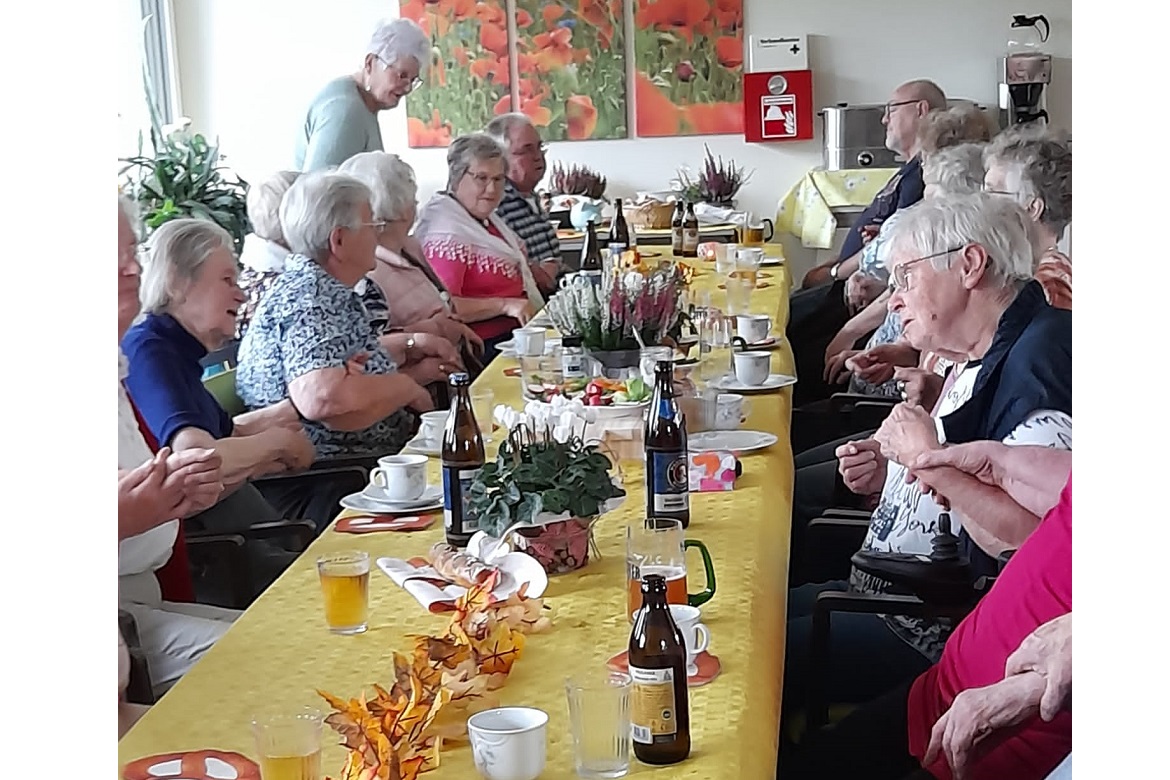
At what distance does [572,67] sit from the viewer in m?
6.72

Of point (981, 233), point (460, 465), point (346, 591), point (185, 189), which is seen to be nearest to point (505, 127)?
point (185, 189)

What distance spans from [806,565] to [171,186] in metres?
3.06

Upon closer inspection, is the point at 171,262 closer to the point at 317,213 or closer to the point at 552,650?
the point at 317,213

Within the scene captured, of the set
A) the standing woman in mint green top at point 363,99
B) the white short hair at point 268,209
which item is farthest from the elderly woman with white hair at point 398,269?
the standing woman in mint green top at point 363,99

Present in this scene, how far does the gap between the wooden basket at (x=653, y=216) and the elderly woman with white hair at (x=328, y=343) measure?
9.02ft

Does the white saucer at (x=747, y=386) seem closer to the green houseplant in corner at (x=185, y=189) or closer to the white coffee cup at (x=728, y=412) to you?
the white coffee cup at (x=728, y=412)

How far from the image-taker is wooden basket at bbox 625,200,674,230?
5.66m

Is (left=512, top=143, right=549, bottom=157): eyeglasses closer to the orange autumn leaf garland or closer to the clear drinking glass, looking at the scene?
the orange autumn leaf garland

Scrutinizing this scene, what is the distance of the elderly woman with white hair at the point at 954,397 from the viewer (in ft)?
6.27

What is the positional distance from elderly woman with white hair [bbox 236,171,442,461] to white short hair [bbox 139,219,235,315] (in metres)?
0.31

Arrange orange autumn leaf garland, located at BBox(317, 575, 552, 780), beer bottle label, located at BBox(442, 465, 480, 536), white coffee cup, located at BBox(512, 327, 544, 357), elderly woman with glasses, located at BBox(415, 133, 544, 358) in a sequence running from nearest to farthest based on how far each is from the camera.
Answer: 1. orange autumn leaf garland, located at BBox(317, 575, 552, 780)
2. beer bottle label, located at BBox(442, 465, 480, 536)
3. white coffee cup, located at BBox(512, 327, 544, 357)
4. elderly woman with glasses, located at BBox(415, 133, 544, 358)

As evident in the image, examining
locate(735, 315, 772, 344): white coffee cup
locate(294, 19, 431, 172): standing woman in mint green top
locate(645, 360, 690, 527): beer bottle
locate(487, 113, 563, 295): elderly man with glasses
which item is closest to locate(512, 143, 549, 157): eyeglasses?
locate(487, 113, 563, 295): elderly man with glasses
